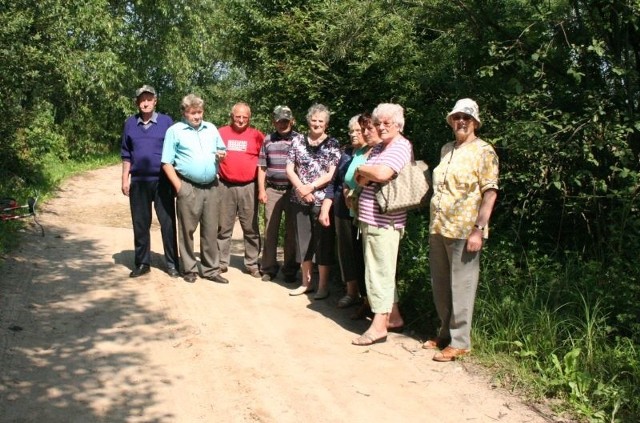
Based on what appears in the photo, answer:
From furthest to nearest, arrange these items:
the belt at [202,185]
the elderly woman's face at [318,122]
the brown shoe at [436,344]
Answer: the belt at [202,185], the elderly woman's face at [318,122], the brown shoe at [436,344]

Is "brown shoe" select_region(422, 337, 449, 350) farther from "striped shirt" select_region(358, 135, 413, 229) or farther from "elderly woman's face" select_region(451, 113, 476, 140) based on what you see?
"elderly woman's face" select_region(451, 113, 476, 140)

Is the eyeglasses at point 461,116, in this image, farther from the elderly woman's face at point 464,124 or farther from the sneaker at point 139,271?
the sneaker at point 139,271

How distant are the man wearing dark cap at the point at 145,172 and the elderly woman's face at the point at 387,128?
2.71 m

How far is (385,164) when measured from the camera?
504 cm

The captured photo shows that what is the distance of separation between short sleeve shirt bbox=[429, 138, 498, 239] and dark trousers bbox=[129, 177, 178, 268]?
325 cm

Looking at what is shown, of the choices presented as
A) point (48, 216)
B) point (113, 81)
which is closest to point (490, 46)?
point (48, 216)

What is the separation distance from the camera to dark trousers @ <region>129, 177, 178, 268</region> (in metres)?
6.82

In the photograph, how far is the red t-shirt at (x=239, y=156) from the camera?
278 inches

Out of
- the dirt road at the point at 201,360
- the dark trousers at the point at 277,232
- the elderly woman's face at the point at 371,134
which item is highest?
the elderly woman's face at the point at 371,134

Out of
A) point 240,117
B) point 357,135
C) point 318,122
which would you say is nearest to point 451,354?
point 357,135

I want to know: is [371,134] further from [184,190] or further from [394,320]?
[184,190]

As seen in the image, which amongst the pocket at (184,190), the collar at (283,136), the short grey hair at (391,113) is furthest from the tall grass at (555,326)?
the pocket at (184,190)

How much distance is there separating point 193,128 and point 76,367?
2944mm

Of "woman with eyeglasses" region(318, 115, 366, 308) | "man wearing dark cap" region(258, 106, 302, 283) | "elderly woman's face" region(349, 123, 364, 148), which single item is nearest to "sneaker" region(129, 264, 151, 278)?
"man wearing dark cap" region(258, 106, 302, 283)
